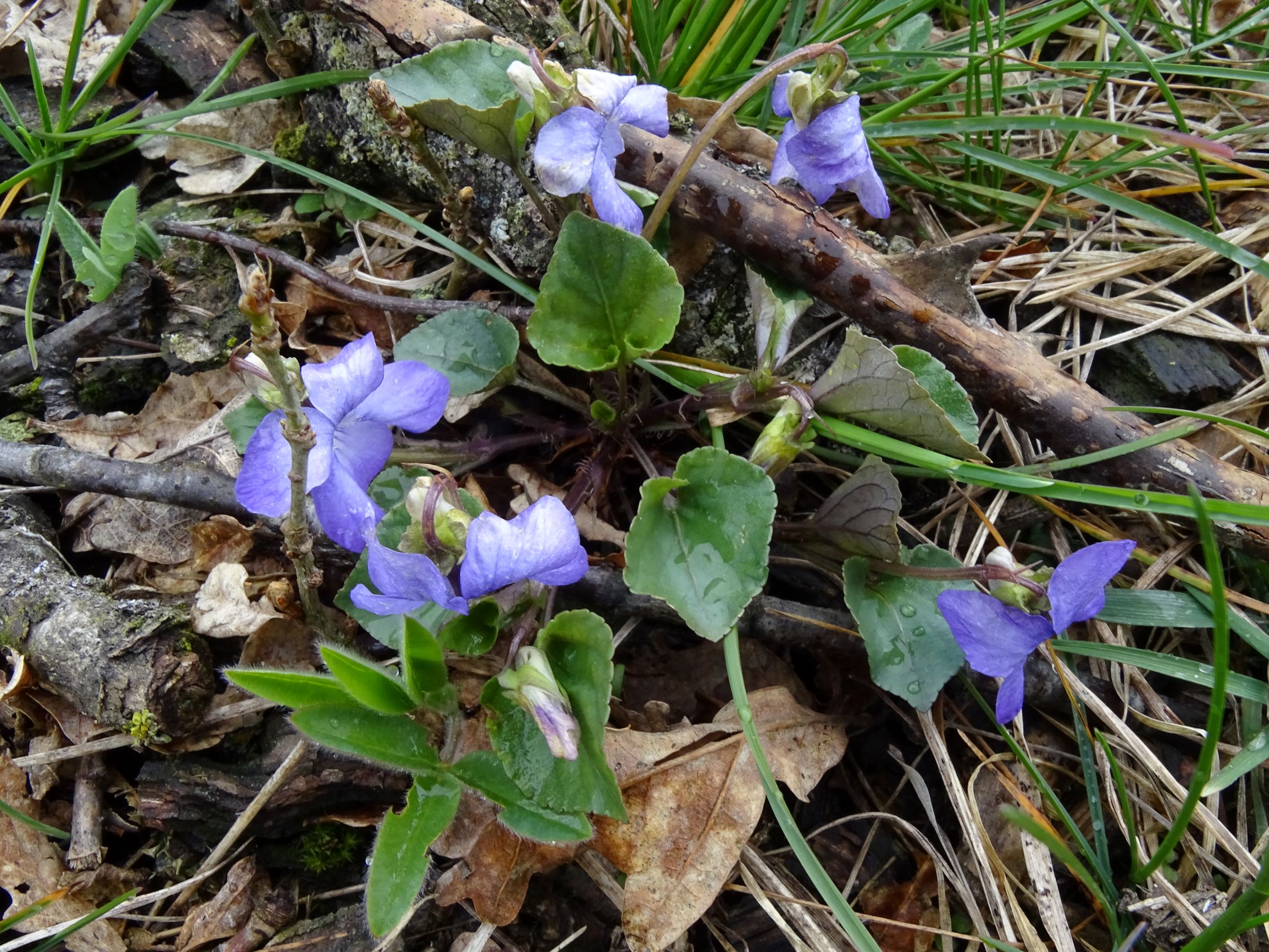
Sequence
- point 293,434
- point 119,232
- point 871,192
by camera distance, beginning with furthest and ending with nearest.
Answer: point 119,232, point 871,192, point 293,434

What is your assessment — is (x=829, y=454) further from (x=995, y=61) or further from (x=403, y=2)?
(x=403, y=2)

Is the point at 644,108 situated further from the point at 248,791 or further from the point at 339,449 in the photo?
the point at 248,791

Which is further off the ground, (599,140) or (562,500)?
(599,140)

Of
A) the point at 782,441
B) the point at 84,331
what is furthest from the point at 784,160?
the point at 84,331

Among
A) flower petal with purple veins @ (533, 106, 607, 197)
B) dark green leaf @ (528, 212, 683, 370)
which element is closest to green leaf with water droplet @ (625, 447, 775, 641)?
dark green leaf @ (528, 212, 683, 370)

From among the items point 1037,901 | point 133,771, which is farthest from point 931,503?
point 133,771

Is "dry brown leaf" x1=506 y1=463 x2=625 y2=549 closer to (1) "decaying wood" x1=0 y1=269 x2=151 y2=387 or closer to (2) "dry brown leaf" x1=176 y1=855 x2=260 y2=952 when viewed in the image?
(2) "dry brown leaf" x1=176 y1=855 x2=260 y2=952
